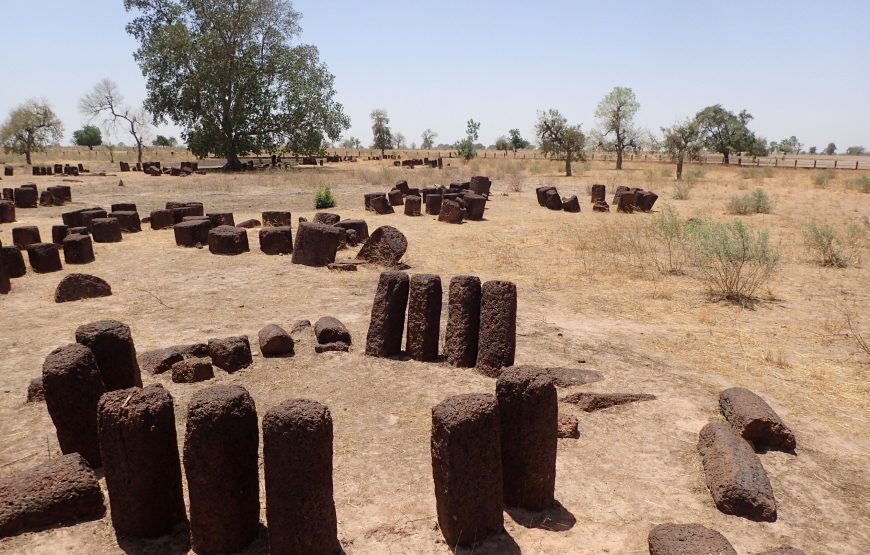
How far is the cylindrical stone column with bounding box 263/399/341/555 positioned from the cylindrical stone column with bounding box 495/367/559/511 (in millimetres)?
1427

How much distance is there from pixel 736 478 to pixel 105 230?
15327 mm

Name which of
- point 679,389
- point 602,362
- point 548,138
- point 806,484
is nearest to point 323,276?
point 602,362

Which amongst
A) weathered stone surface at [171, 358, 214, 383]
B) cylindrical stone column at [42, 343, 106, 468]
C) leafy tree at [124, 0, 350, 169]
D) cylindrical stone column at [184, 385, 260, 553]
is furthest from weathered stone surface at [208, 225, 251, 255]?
leafy tree at [124, 0, 350, 169]

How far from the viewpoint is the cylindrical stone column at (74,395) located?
4957mm

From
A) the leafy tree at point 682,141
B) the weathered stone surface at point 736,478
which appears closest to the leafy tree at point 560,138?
the leafy tree at point 682,141

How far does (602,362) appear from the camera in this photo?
24.8 ft

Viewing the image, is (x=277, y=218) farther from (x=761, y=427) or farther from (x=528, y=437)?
(x=761, y=427)

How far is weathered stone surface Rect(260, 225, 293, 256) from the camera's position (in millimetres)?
13969

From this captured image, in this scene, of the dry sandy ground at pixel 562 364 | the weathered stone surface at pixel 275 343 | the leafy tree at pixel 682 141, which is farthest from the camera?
the leafy tree at pixel 682 141

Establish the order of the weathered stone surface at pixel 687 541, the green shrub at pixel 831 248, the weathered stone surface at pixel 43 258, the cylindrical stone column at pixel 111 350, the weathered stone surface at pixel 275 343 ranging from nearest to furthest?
1. the weathered stone surface at pixel 687 541
2. the cylindrical stone column at pixel 111 350
3. the weathered stone surface at pixel 275 343
4. the weathered stone surface at pixel 43 258
5. the green shrub at pixel 831 248

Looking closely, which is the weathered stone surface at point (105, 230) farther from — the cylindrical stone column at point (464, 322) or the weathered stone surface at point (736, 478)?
the weathered stone surface at point (736, 478)

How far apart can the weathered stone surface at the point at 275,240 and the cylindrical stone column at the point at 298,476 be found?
34.7 feet

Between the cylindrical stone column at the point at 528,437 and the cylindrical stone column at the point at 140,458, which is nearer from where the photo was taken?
the cylindrical stone column at the point at 140,458

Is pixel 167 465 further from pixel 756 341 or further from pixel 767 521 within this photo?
pixel 756 341
